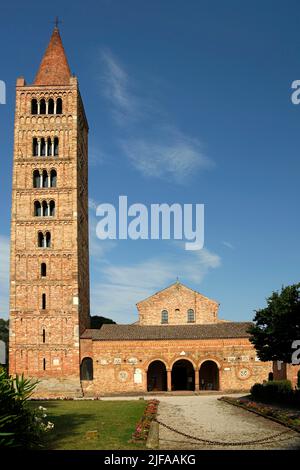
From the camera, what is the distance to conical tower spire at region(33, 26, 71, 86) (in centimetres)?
5059

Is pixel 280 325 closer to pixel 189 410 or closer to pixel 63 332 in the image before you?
pixel 189 410

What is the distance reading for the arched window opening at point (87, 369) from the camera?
151 ft

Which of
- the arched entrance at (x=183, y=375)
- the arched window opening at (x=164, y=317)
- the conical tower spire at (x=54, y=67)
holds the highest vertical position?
the conical tower spire at (x=54, y=67)

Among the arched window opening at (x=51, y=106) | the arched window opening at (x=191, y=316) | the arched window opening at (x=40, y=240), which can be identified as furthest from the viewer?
the arched window opening at (x=191, y=316)

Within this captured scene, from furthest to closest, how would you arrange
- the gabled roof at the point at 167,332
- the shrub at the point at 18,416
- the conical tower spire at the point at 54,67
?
the conical tower spire at the point at 54,67 < the gabled roof at the point at 167,332 < the shrub at the point at 18,416

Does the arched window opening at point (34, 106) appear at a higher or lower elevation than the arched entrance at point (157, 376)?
higher

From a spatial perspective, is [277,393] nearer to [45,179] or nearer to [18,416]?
[18,416]

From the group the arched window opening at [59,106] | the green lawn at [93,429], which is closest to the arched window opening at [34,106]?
the arched window opening at [59,106]

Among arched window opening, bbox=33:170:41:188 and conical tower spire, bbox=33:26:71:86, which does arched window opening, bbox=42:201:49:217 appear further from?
conical tower spire, bbox=33:26:71:86

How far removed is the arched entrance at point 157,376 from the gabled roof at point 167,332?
3.14 m

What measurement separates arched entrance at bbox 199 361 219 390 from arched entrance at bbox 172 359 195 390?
0.86m

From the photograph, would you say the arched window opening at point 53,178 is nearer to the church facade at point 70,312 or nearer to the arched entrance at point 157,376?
the church facade at point 70,312

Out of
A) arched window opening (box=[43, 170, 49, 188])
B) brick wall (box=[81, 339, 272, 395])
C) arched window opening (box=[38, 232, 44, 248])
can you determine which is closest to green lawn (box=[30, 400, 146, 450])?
brick wall (box=[81, 339, 272, 395])

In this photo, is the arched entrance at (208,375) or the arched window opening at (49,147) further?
the arched window opening at (49,147)
